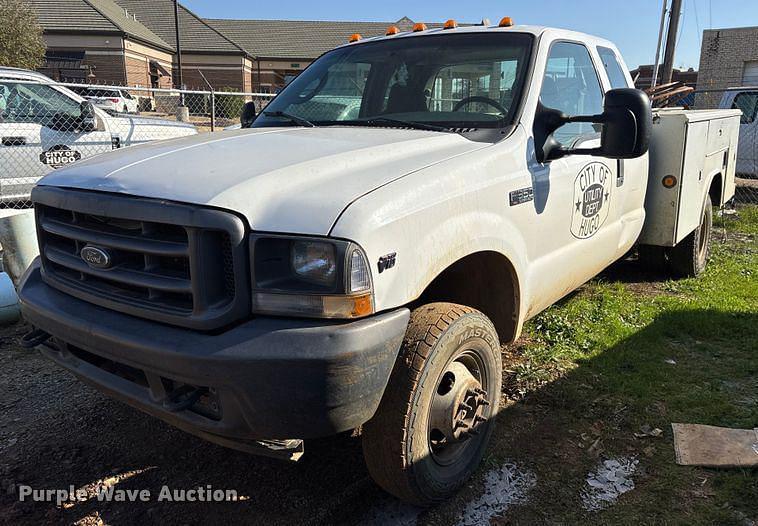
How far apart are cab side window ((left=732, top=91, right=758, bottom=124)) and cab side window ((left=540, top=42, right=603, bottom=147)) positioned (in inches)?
379

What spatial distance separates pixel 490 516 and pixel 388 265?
1.24m

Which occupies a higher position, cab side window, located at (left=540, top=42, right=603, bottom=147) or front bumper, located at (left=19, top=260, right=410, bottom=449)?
cab side window, located at (left=540, top=42, right=603, bottom=147)

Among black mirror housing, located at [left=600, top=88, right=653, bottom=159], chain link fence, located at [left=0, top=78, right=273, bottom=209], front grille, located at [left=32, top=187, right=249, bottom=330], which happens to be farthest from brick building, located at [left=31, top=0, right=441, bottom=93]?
black mirror housing, located at [left=600, top=88, right=653, bottom=159]

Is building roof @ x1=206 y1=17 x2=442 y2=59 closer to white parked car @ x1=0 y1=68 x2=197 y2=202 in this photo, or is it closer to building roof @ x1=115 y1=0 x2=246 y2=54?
building roof @ x1=115 y1=0 x2=246 y2=54

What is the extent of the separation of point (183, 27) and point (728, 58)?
115 ft

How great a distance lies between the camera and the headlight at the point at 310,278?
1957mm

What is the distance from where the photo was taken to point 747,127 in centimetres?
1162

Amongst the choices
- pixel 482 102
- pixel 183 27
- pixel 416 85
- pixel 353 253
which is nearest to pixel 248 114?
pixel 416 85

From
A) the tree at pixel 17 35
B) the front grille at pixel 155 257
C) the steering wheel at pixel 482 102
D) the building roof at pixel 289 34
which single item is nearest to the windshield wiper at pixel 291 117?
the steering wheel at pixel 482 102

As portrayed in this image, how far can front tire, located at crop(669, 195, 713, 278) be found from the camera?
5.56 meters

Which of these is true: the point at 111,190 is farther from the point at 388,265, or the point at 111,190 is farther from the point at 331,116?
the point at 331,116

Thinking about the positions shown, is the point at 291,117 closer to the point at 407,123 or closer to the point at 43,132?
the point at 407,123

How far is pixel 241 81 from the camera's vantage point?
1682 inches

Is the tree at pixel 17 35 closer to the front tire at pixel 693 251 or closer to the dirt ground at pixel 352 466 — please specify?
the dirt ground at pixel 352 466
